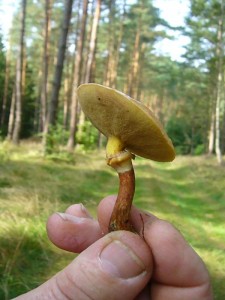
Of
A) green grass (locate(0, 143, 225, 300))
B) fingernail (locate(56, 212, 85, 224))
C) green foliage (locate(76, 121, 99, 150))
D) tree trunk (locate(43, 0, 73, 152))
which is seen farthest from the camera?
green foliage (locate(76, 121, 99, 150))

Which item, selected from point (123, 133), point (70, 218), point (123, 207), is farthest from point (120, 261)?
point (123, 133)

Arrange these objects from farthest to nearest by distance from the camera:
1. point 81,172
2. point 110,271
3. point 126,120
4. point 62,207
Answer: point 81,172
point 62,207
point 126,120
point 110,271

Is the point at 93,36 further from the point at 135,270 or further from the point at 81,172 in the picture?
the point at 135,270

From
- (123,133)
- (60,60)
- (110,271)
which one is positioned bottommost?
(110,271)

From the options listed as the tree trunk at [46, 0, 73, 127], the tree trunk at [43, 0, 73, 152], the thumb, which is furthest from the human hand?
the tree trunk at [46, 0, 73, 127]

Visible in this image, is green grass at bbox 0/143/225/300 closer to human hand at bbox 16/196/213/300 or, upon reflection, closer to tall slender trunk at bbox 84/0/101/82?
human hand at bbox 16/196/213/300

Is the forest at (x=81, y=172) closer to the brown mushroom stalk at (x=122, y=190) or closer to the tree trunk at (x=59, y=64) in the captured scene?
the tree trunk at (x=59, y=64)

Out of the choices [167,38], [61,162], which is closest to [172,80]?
[167,38]
